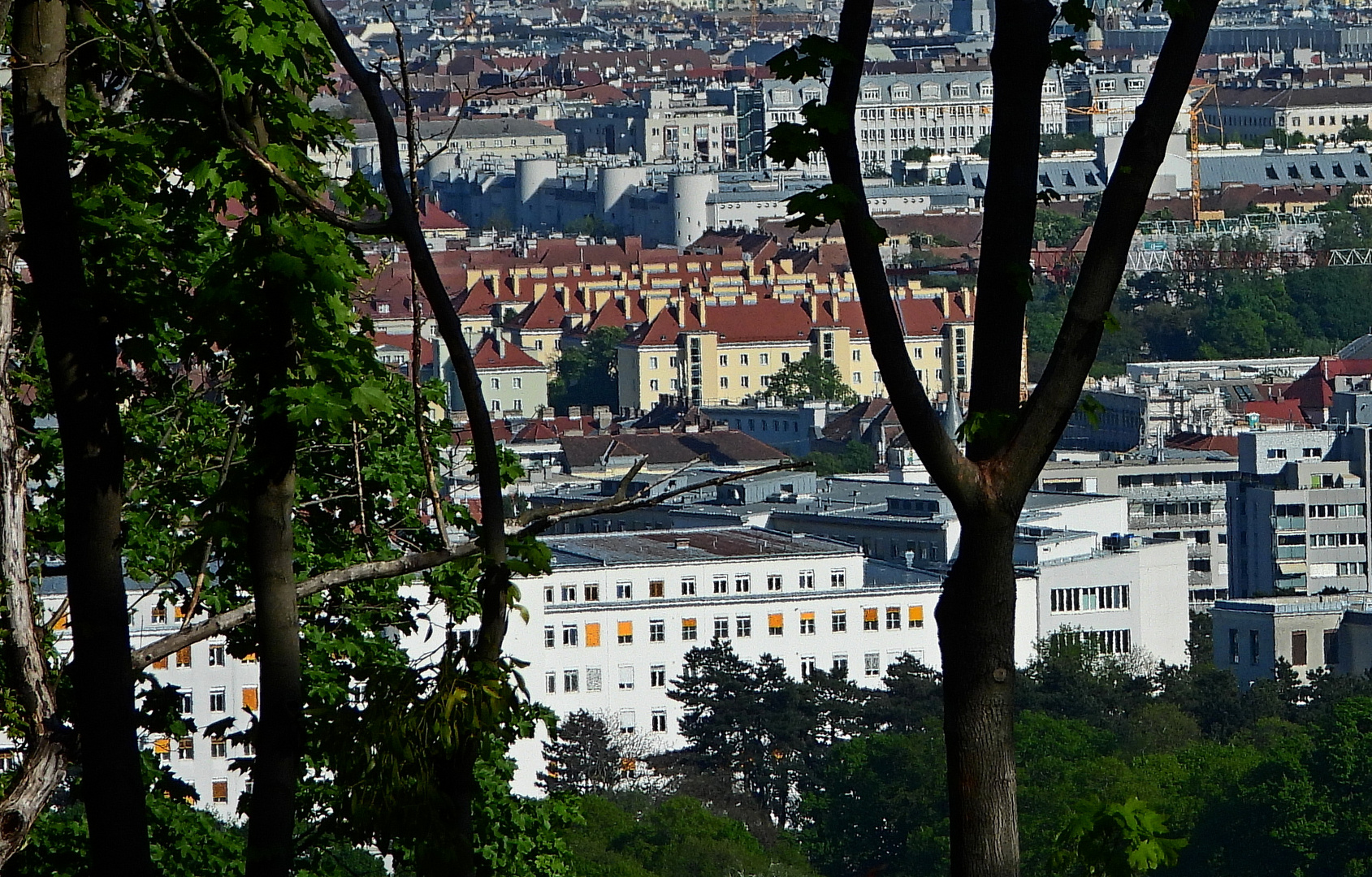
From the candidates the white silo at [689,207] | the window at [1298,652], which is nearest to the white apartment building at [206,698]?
the window at [1298,652]

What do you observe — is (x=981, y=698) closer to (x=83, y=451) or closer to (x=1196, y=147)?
(x=83, y=451)

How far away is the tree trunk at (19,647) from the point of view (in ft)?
19.9

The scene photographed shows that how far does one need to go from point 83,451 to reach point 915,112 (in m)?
105

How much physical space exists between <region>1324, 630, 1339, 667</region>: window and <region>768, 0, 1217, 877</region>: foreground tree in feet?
105

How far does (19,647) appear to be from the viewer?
6.27 metres

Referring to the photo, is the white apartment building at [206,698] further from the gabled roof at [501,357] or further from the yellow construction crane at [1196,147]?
the yellow construction crane at [1196,147]

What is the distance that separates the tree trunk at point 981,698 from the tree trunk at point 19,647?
1955mm

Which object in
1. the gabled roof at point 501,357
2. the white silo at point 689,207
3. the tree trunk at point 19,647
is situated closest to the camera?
the tree trunk at point 19,647

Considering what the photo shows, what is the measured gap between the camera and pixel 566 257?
79.4 metres

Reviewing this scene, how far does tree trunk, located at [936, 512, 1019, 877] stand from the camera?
4.86m

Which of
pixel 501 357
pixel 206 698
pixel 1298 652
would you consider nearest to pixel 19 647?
pixel 206 698

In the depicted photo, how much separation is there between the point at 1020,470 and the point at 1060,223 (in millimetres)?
75234

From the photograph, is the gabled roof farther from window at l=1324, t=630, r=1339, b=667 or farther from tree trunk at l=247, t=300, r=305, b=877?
tree trunk at l=247, t=300, r=305, b=877

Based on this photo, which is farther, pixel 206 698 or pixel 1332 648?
pixel 1332 648
